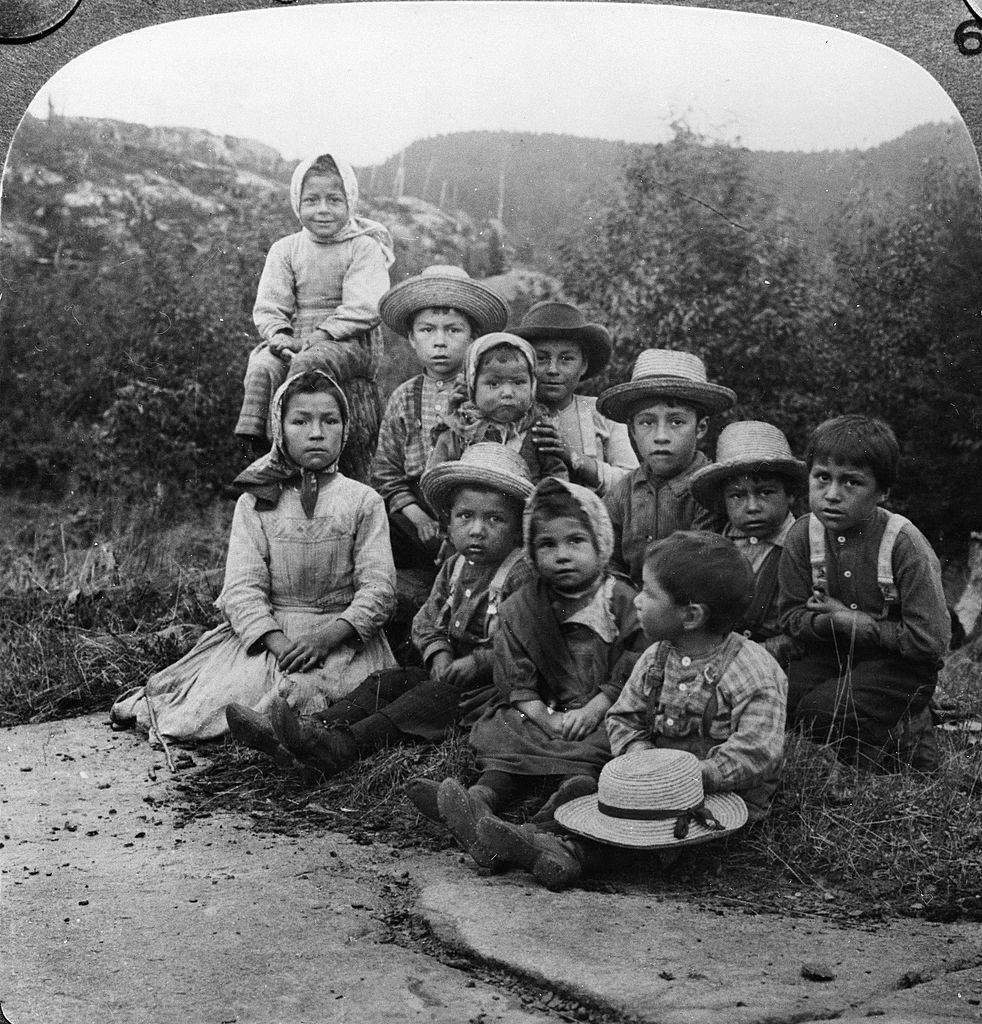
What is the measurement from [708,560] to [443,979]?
43.8 inches

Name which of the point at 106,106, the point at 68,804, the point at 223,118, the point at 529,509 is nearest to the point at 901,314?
the point at 529,509

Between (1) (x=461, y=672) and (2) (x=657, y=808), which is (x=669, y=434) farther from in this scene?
(2) (x=657, y=808)

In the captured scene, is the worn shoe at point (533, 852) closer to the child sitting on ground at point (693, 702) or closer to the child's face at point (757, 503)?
the child sitting on ground at point (693, 702)

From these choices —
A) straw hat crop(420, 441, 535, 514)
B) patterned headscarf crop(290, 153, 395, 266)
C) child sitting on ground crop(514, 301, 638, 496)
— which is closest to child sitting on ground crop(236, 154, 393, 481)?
patterned headscarf crop(290, 153, 395, 266)

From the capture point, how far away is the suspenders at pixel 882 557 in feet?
10.5

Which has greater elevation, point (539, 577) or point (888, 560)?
point (888, 560)

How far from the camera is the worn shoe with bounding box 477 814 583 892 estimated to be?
2.96 metres

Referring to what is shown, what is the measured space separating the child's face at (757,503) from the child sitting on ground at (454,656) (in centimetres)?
53

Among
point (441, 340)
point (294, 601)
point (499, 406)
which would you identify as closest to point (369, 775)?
point (294, 601)

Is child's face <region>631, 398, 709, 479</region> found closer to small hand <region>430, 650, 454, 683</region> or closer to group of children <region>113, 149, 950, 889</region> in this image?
group of children <region>113, 149, 950, 889</region>

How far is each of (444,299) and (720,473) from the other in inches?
32.9

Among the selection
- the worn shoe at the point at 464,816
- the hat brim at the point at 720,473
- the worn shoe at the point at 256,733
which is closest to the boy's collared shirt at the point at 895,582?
the hat brim at the point at 720,473

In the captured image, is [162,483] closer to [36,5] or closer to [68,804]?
[68,804]

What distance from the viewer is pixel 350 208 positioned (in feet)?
11.2
